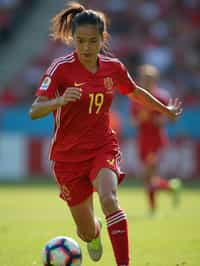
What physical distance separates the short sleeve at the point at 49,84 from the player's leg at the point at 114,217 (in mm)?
805

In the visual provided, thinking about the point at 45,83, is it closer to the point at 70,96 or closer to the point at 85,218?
the point at 70,96

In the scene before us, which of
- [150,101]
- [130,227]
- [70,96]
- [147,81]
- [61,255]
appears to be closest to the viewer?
[70,96]

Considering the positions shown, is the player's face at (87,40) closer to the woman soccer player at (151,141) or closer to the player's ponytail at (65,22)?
the player's ponytail at (65,22)

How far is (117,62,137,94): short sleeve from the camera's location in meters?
7.61

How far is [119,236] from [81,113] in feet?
3.81

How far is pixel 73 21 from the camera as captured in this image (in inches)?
287

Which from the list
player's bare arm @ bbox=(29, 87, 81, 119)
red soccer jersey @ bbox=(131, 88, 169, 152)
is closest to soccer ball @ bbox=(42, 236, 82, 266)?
player's bare arm @ bbox=(29, 87, 81, 119)

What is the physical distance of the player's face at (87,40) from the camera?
709 centimetres

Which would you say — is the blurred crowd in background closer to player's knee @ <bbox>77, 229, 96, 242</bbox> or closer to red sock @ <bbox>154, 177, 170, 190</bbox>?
red sock @ <bbox>154, 177, 170, 190</bbox>

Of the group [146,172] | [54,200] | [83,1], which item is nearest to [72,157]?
[146,172]

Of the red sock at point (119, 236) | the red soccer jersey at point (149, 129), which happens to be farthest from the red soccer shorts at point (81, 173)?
the red soccer jersey at point (149, 129)

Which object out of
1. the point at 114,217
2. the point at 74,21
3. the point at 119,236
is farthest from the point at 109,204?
the point at 74,21

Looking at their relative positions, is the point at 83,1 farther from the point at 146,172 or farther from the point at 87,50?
the point at 87,50

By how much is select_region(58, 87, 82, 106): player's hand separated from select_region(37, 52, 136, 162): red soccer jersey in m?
0.45
